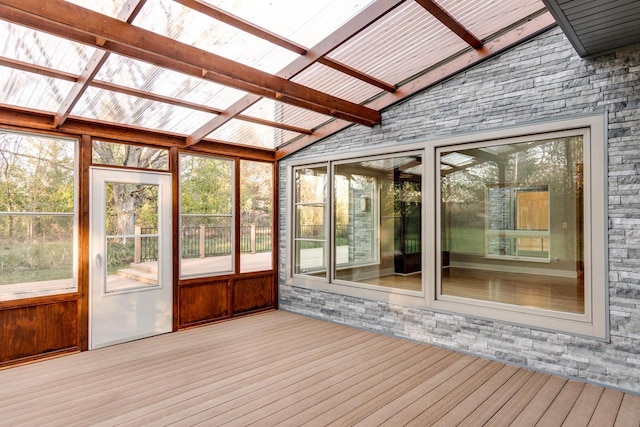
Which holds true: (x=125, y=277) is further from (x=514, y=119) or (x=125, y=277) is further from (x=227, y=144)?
(x=514, y=119)

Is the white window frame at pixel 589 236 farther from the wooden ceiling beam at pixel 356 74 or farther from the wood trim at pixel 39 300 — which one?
the wood trim at pixel 39 300

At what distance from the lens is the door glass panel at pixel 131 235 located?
4719mm

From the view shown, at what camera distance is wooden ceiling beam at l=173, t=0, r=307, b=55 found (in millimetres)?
2869

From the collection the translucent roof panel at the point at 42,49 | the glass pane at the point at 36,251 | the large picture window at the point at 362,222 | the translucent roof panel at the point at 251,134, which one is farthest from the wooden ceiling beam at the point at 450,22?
the glass pane at the point at 36,251

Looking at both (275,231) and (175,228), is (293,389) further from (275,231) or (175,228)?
(275,231)

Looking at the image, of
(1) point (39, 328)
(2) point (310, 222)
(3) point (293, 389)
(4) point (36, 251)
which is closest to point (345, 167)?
(2) point (310, 222)

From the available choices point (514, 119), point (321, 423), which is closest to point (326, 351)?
point (321, 423)

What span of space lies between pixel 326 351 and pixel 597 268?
2829mm

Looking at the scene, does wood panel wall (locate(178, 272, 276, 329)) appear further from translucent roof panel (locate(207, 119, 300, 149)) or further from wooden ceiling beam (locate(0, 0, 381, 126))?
wooden ceiling beam (locate(0, 0, 381, 126))

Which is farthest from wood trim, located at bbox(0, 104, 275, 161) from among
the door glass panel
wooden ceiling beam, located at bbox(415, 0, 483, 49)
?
wooden ceiling beam, located at bbox(415, 0, 483, 49)

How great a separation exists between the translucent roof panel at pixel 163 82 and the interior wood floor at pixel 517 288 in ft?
10.7

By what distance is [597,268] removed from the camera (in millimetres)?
3473

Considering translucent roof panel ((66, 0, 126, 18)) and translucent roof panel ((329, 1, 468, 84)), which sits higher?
translucent roof panel ((329, 1, 468, 84))

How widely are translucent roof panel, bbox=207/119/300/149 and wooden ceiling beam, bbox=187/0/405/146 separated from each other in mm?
510
